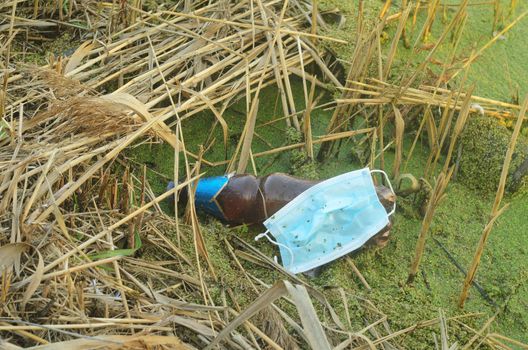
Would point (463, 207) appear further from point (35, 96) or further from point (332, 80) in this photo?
point (35, 96)

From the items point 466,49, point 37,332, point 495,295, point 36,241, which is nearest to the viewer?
point 37,332

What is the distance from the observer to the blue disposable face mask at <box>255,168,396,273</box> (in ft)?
7.51

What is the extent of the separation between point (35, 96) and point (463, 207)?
1.37 metres

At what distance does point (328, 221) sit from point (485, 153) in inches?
23.9

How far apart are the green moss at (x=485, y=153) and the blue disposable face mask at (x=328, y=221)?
400mm

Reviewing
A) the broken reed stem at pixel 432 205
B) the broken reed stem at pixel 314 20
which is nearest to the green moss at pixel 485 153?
the broken reed stem at pixel 432 205

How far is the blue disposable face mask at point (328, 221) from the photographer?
2.29 metres

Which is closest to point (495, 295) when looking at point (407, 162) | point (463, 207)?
point (463, 207)

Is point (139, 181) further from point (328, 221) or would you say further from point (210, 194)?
point (328, 221)

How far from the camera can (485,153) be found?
8.42 feet

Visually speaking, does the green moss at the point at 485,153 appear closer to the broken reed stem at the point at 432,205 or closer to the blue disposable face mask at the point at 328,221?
the blue disposable face mask at the point at 328,221

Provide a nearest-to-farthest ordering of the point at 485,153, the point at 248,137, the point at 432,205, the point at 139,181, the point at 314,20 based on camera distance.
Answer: the point at 432,205 → the point at 139,181 → the point at 248,137 → the point at 485,153 → the point at 314,20

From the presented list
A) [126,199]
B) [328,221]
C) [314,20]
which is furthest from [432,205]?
[314,20]

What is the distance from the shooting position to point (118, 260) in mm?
1960
